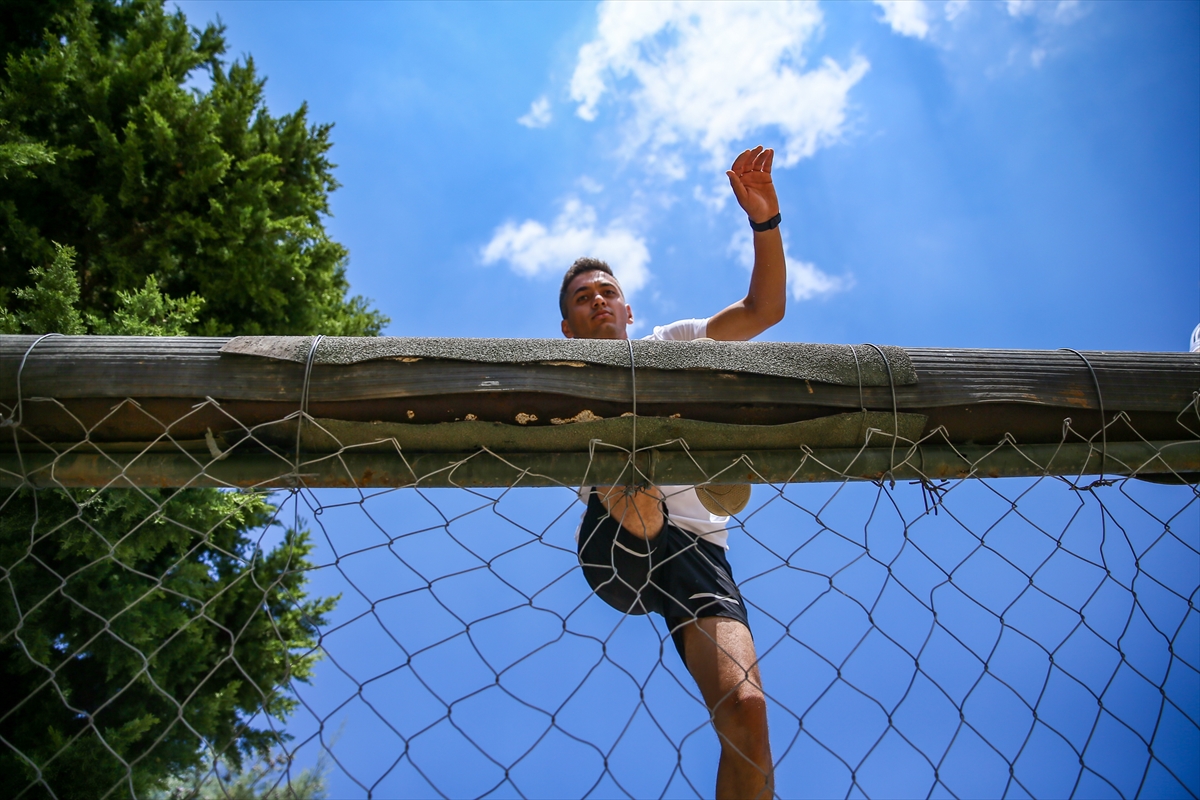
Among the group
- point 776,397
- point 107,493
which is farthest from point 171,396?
point 107,493

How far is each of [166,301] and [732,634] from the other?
325 cm

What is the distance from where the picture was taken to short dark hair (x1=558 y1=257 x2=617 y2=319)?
9.45 ft

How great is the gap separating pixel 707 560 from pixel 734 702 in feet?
1.40

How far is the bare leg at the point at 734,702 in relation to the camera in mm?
1387

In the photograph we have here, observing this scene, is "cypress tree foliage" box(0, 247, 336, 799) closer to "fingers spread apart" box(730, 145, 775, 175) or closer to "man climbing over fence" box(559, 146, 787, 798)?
"man climbing over fence" box(559, 146, 787, 798)

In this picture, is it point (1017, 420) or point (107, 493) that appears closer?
point (1017, 420)

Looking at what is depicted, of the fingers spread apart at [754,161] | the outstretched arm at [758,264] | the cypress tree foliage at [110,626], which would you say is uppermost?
the fingers spread apart at [754,161]

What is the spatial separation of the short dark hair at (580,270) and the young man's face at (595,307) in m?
0.02

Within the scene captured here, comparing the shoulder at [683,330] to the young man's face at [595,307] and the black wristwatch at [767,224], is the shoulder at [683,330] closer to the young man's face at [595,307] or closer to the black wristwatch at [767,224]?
the young man's face at [595,307]

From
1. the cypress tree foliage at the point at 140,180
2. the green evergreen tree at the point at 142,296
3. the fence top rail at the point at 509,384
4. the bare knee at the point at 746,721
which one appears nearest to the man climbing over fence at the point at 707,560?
the bare knee at the point at 746,721

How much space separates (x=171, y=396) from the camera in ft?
3.51

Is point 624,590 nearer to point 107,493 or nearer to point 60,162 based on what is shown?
point 107,493

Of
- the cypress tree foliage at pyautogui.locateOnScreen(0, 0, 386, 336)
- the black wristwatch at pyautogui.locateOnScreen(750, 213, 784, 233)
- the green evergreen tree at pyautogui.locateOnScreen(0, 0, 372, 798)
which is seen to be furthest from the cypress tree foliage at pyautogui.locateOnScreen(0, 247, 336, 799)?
the black wristwatch at pyautogui.locateOnScreen(750, 213, 784, 233)

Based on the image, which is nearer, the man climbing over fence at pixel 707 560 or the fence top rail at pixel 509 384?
the fence top rail at pixel 509 384
